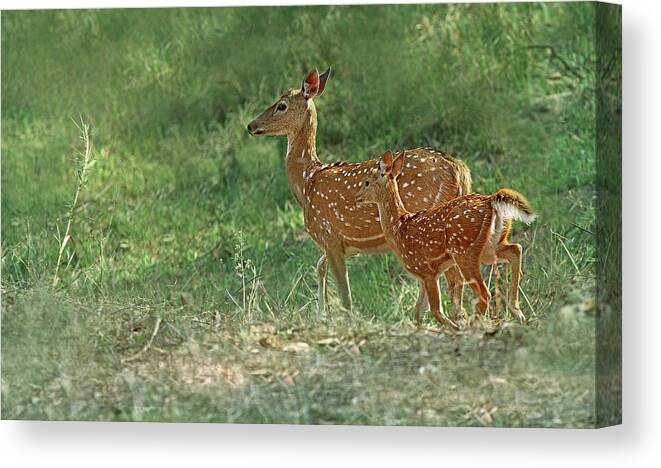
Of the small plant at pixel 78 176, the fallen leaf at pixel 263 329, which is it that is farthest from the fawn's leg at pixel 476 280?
the small plant at pixel 78 176

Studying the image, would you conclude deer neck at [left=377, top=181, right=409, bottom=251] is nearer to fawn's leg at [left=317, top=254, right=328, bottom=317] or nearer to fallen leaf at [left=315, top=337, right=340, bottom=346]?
fawn's leg at [left=317, top=254, right=328, bottom=317]

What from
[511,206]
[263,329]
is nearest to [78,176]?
[263,329]

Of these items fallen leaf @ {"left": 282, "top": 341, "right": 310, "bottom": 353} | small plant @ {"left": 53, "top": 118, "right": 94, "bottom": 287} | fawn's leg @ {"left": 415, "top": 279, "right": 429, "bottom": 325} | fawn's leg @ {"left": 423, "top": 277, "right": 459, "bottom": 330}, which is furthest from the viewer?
small plant @ {"left": 53, "top": 118, "right": 94, "bottom": 287}

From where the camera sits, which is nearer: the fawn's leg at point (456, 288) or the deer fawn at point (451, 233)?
the deer fawn at point (451, 233)

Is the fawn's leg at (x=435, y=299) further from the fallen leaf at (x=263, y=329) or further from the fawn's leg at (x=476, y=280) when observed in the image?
the fallen leaf at (x=263, y=329)

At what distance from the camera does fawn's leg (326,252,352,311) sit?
1112 centimetres

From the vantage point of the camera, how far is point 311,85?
11266mm

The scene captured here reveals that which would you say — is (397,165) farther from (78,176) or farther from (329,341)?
(78,176)

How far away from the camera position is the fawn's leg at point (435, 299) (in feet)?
35.3

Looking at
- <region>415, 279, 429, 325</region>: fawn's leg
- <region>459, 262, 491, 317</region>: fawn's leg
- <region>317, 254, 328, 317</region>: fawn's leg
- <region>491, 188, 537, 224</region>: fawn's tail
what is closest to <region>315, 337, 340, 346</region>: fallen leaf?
<region>317, 254, 328, 317</region>: fawn's leg

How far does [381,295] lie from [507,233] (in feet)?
2.90

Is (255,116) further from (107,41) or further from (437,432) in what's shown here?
(437,432)

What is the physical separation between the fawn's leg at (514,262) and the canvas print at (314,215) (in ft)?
0.05

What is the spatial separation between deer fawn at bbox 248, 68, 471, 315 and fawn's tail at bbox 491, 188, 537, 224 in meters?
0.33
